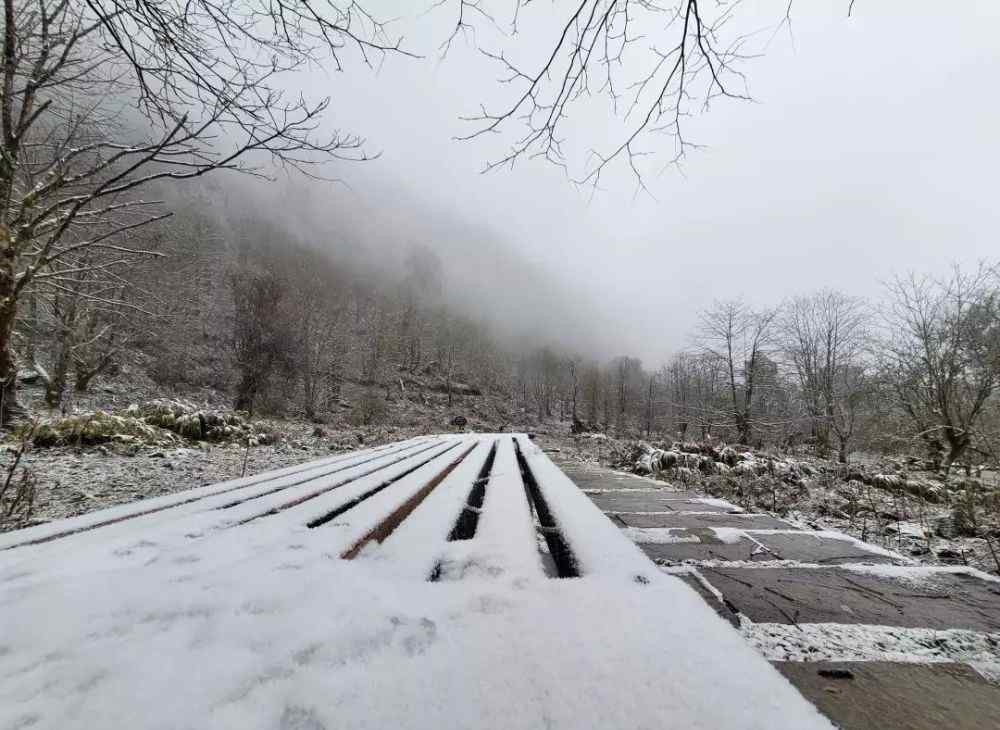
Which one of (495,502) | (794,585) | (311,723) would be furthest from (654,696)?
(495,502)

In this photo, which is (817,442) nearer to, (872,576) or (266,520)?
(872,576)

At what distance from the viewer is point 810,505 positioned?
4340mm

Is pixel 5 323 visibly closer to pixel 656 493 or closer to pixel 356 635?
pixel 356 635

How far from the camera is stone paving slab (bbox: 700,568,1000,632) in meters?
0.93

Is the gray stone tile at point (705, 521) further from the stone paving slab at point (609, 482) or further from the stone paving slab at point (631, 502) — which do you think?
the stone paving slab at point (609, 482)

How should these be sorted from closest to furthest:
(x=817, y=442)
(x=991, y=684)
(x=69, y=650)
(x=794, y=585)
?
1. (x=69, y=650)
2. (x=991, y=684)
3. (x=794, y=585)
4. (x=817, y=442)

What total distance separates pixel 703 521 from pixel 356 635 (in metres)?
1.76

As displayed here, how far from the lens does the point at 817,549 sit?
1.48 metres

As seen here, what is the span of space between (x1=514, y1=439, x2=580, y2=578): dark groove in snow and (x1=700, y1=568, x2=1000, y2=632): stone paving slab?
426 mm

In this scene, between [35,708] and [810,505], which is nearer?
[35,708]

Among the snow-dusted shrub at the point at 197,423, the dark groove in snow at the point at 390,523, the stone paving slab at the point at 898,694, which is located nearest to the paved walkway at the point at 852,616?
the stone paving slab at the point at 898,694

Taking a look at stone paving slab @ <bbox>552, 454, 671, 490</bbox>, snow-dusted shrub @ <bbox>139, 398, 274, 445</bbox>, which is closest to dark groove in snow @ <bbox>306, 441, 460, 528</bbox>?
stone paving slab @ <bbox>552, 454, 671, 490</bbox>

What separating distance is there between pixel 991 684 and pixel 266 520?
166 centimetres

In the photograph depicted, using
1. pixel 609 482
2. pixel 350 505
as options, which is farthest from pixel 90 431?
pixel 609 482
